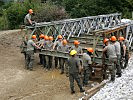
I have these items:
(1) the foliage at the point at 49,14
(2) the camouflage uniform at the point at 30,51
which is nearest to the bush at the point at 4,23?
(1) the foliage at the point at 49,14

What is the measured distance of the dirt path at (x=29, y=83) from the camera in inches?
368

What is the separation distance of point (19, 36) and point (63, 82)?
9.11 metres

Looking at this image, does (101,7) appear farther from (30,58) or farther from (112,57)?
(112,57)

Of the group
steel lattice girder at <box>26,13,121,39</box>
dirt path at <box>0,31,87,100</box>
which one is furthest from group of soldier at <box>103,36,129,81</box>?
steel lattice girder at <box>26,13,121,39</box>

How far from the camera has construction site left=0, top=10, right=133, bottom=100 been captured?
9040 millimetres

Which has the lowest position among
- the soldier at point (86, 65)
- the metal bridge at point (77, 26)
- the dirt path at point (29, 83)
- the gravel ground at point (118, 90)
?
the dirt path at point (29, 83)

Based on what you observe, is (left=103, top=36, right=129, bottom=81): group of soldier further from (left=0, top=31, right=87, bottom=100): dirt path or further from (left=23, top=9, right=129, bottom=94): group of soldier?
(left=0, top=31, right=87, bottom=100): dirt path

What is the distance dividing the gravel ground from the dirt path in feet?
2.88

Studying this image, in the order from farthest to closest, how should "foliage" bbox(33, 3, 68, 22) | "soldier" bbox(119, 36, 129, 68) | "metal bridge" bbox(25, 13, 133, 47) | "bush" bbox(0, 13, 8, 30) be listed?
"bush" bbox(0, 13, 8, 30) → "foliage" bbox(33, 3, 68, 22) → "metal bridge" bbox(25, 13, 133, 47) → "soldier" bbox(119, 36, 129, 68)

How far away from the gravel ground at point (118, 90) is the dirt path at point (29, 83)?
34.6 inches

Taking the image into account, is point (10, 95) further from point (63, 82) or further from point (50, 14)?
point (50, 14)

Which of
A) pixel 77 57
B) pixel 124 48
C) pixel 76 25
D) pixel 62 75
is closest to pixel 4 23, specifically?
pixel 76 25

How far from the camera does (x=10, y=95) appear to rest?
373 inches

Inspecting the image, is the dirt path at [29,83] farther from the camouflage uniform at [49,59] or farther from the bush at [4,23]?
the bush at [4,23]
